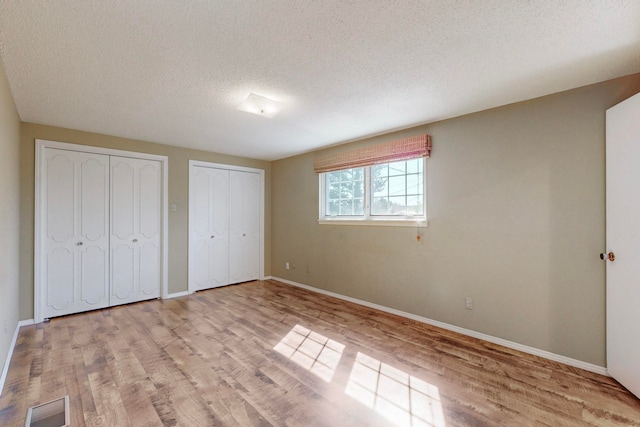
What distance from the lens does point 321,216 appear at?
4.79 metres

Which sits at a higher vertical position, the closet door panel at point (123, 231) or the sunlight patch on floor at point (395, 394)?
the closet door panel at point (123, 231)

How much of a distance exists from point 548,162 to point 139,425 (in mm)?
3740

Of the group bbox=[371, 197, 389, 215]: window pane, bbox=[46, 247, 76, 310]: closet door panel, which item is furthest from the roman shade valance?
bbox=[46, 247, 76, 310]: closet door panel

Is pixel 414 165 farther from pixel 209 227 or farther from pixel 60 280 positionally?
pixel 60 280

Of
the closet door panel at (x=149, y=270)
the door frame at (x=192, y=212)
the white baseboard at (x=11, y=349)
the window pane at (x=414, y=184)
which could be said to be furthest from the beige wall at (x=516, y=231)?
the white baseboard at (x=11, y=349)

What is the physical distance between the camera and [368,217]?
A: 4098 mm

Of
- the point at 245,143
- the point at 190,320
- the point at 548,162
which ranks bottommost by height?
the point at 190,320

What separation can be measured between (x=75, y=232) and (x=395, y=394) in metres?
4.27

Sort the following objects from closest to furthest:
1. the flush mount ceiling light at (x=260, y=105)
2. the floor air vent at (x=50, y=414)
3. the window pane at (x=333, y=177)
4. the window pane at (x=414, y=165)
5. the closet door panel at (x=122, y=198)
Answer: the floor air vent at (x=50, y=414) < the flush mount ceiling light at (x=260, y=105) < the window pane at (x=414, y=165) < the closet door panel at (x=122, y=198) < the window pane at (x=333, y=177)

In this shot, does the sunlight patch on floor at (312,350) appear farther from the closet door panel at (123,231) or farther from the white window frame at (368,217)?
the closet door panel at (123,231)

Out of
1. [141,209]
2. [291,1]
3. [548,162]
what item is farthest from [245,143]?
[548,162]

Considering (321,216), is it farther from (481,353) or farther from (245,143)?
(481,353)

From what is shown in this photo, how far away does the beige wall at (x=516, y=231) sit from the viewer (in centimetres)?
238

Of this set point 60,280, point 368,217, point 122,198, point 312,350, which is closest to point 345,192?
point 368,217
